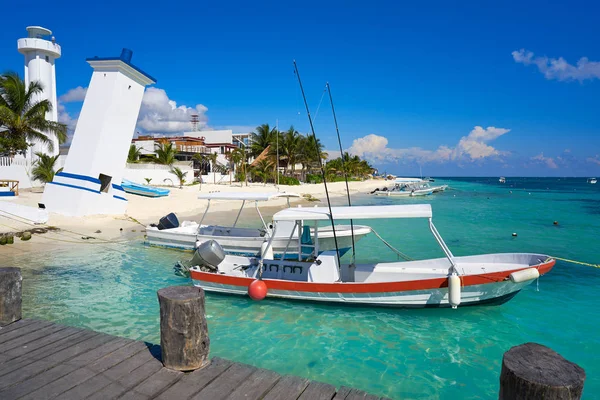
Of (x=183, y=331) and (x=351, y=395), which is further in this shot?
(x=183, y=331)

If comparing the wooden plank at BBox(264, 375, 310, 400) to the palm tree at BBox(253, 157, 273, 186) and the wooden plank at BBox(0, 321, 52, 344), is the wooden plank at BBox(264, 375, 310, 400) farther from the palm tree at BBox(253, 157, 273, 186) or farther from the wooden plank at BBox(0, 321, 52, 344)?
the palm tree at BBox(253, 157, 273, 186)

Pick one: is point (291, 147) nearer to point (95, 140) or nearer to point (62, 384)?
point (95, 140)

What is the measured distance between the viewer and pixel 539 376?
9.59ft

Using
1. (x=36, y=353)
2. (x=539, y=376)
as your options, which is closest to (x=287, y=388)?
(x=539, y=376)

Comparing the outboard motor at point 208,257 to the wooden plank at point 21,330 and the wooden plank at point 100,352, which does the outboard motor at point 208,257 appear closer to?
the wooden plank at point 21,330

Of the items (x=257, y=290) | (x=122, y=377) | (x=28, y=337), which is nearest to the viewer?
(x=122, y=377)

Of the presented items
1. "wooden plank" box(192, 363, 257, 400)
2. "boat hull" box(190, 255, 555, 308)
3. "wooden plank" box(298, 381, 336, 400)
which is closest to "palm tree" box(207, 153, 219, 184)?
"boat hull" box(190, 255, 555, 308)

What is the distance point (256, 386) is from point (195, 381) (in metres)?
0.72

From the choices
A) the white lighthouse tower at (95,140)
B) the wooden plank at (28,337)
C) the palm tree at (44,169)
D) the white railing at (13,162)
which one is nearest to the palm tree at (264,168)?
the palm tree at (44,169)

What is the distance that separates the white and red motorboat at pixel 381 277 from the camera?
28.6ft

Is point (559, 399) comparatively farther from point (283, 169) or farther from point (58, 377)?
point (283, 169)

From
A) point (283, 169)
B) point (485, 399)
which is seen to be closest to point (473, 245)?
point (485, 399)

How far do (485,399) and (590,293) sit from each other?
839 centimetres

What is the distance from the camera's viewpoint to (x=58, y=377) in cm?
432
